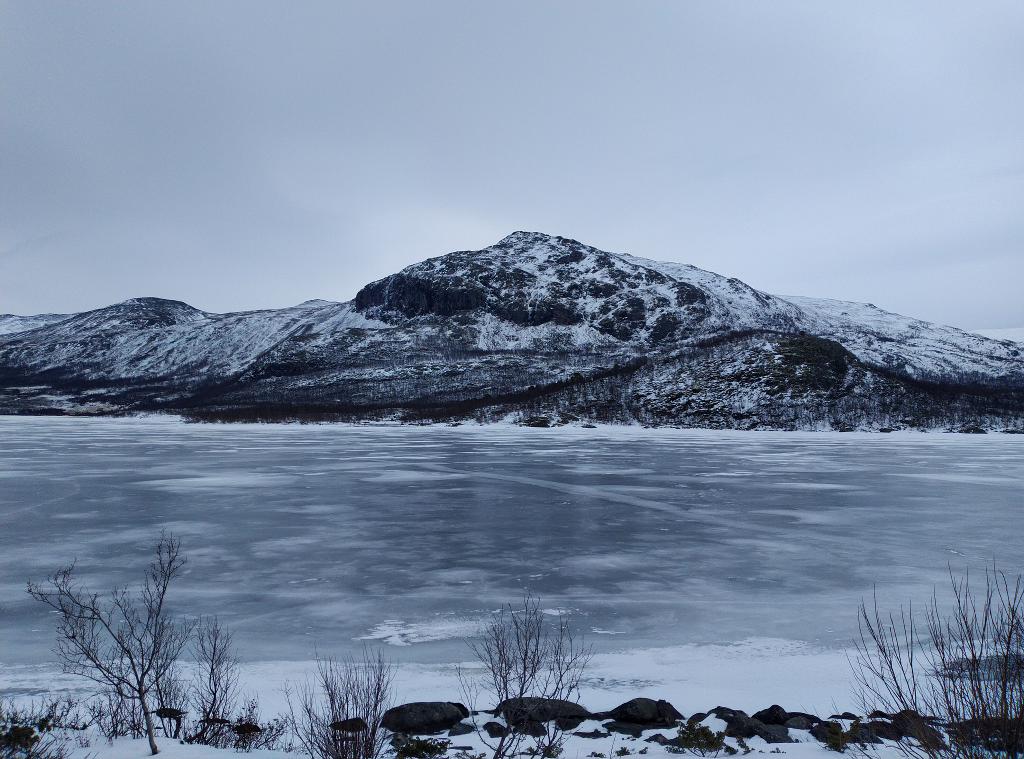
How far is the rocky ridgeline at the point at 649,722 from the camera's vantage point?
6.36 metres

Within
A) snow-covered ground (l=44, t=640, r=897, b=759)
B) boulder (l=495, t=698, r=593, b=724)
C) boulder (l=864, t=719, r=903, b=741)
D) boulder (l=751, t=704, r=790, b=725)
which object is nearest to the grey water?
snow-covered ground (l=44, t=640, r=897, b=759)

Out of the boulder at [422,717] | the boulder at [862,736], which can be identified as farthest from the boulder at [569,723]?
the boulder at [862,736]

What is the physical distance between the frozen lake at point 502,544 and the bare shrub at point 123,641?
0.55 metres

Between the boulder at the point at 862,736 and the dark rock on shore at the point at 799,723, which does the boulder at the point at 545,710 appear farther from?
the boulder at the point at 862,736

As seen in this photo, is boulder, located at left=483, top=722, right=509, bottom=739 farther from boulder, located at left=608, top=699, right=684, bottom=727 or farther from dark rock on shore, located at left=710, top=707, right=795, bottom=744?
dark rock on shore, located at left=710, top=707, right=795, bottom=744

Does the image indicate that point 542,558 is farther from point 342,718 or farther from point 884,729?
point 342,718

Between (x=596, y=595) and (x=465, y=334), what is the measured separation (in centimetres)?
18863

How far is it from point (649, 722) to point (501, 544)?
779 centimetres

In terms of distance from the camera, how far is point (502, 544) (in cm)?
1434

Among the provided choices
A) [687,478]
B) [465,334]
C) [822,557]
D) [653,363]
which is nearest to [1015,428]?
[653,363]

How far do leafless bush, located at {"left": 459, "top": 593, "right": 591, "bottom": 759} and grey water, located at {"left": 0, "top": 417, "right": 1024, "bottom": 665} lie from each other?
1.97 feet

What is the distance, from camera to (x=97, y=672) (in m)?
8.03

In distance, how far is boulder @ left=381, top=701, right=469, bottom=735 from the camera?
6.61 metres

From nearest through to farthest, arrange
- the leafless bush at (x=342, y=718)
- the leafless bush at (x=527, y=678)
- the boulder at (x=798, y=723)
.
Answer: the leafless bush at (x=342, y=718) < the leafless bush at (x=527, y=678) < the boulder at (x=798, y=723)
